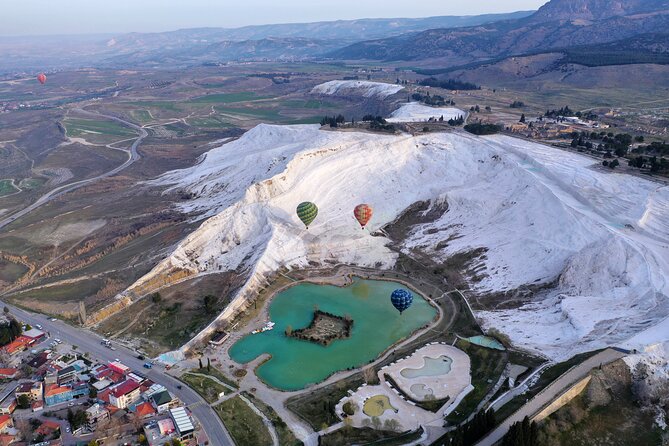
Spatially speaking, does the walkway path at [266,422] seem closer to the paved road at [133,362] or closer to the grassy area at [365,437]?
the paved road at [133,362]

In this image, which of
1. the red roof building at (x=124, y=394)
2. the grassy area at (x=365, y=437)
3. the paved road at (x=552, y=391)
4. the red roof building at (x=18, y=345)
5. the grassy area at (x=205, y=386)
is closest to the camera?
the paved road at (x=552, y=391)

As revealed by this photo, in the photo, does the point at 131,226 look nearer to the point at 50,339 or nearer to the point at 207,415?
the point at 50,339

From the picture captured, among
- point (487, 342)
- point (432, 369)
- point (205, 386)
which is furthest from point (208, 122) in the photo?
point (432, 369)

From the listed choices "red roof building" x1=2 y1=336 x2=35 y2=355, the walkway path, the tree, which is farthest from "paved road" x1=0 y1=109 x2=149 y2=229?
the walkway path

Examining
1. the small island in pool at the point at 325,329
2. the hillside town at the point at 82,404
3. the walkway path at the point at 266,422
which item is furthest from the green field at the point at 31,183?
the walkway path at the point at 266,422

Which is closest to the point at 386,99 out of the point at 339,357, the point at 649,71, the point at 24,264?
the point at 649,71

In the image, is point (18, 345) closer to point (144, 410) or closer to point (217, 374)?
point (144, 410)

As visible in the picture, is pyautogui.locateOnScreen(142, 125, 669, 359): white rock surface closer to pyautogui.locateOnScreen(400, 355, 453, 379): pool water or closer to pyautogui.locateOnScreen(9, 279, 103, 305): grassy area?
pyautogui.locateOnScreen(400, 355, 453, 379): pool water
